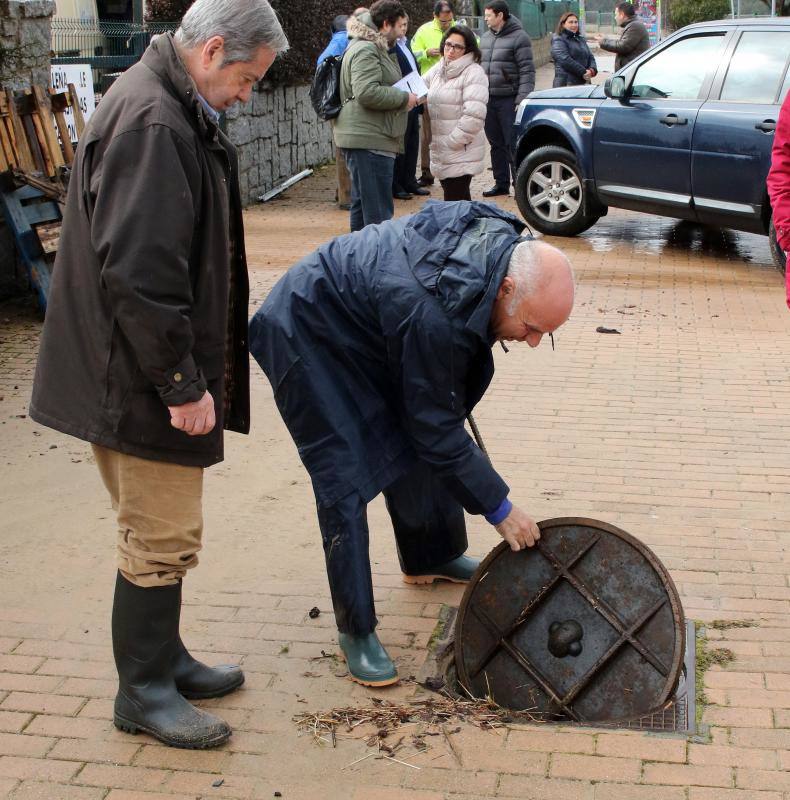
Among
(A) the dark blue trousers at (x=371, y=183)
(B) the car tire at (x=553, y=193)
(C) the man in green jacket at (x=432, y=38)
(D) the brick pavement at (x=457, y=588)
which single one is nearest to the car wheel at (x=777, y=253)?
(D) the brick pavement at (x=457, y=588)

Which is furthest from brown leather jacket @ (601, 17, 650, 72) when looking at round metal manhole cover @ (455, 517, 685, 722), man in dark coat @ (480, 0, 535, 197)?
round metal manhole cover @ (455, 517, 685, 722)

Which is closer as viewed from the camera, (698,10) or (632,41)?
(632,41)

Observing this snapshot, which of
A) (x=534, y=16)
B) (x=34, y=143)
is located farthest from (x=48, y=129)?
(x=534, y=16)

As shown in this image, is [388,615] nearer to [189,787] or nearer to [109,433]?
[189,787]

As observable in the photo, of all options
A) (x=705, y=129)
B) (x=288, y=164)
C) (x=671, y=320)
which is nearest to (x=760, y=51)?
(x=705, y=129)

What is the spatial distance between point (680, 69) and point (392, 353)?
7.65 m

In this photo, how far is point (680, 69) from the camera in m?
9.98

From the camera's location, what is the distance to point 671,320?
820 centimetres

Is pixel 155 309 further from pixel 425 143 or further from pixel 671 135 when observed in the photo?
pixel 425 143

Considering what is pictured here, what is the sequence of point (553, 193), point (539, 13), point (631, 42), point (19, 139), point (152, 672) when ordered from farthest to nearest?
point (539, 13)
point (631, 42)
point (553, 193)
point (19, 139)
point (152, 672)

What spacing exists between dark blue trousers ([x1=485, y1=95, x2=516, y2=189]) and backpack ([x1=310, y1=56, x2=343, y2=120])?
11.1 feet

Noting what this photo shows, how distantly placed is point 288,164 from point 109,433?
1237 centimetres

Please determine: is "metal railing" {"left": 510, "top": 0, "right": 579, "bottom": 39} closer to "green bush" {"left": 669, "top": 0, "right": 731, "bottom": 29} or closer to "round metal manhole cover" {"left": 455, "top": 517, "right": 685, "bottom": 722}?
"green bush" {"left": 669, "top": 0, "right": 731, "bottom": 29}

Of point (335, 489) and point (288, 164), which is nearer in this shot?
point (335, 489)
